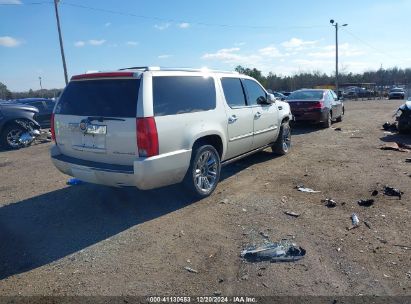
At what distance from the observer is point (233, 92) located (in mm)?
6766

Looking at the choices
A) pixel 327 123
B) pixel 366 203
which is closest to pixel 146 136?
pixel 366 203

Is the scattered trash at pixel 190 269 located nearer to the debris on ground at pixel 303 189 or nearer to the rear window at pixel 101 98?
the rear window at pixel 101 98

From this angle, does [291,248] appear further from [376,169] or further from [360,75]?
[360,75]

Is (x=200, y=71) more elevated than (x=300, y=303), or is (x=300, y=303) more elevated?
(x=200, y=71)

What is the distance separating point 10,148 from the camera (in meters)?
12.1

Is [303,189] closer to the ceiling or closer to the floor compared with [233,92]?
closer to the floor

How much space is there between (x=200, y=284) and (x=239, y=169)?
14.9 feet

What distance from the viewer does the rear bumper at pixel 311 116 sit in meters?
14.0

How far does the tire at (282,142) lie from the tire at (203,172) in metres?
3.17

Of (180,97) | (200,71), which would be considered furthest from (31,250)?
(200,71)

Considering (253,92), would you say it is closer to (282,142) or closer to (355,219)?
(282,142)

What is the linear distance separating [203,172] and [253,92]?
96.0 inches

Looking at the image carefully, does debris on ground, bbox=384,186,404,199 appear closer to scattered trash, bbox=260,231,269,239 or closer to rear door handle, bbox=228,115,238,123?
scattered trash, bbox=260,231,269,239

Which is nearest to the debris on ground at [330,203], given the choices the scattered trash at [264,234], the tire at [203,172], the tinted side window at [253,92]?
the scattered trash at [264,234]
